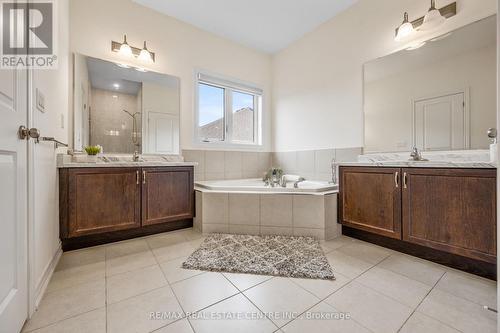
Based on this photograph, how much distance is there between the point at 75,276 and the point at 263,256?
1300 millimetres

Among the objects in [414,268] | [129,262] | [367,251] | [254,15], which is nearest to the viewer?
[414,268]

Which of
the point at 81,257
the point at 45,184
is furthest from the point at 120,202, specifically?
the point at 45,184

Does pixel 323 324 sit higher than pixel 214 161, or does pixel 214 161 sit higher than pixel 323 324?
pixel 214 161

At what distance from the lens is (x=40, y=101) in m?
1.22

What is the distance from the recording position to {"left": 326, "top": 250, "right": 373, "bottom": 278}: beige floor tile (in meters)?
1.48

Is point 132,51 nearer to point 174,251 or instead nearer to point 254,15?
point 254,15

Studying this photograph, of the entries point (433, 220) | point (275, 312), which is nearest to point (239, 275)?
point (275, 312)

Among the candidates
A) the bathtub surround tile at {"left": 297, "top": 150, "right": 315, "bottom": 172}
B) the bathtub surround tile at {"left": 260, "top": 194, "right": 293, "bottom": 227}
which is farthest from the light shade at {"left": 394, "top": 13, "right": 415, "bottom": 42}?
the bathtub surround tile at {"left": 260, "top": 194, "right": 293, "bottom": 227}

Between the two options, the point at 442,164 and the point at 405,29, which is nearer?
the point at 442,164

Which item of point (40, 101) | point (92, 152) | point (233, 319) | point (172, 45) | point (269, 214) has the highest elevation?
point (172, 45)

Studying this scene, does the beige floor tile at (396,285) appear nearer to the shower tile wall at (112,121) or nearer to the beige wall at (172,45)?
the beige wall at (172,45)

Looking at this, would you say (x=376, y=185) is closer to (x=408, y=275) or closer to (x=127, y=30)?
(x=408, y=275)

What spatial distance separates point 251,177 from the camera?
11.2ft

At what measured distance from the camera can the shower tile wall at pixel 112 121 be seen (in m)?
2.31
